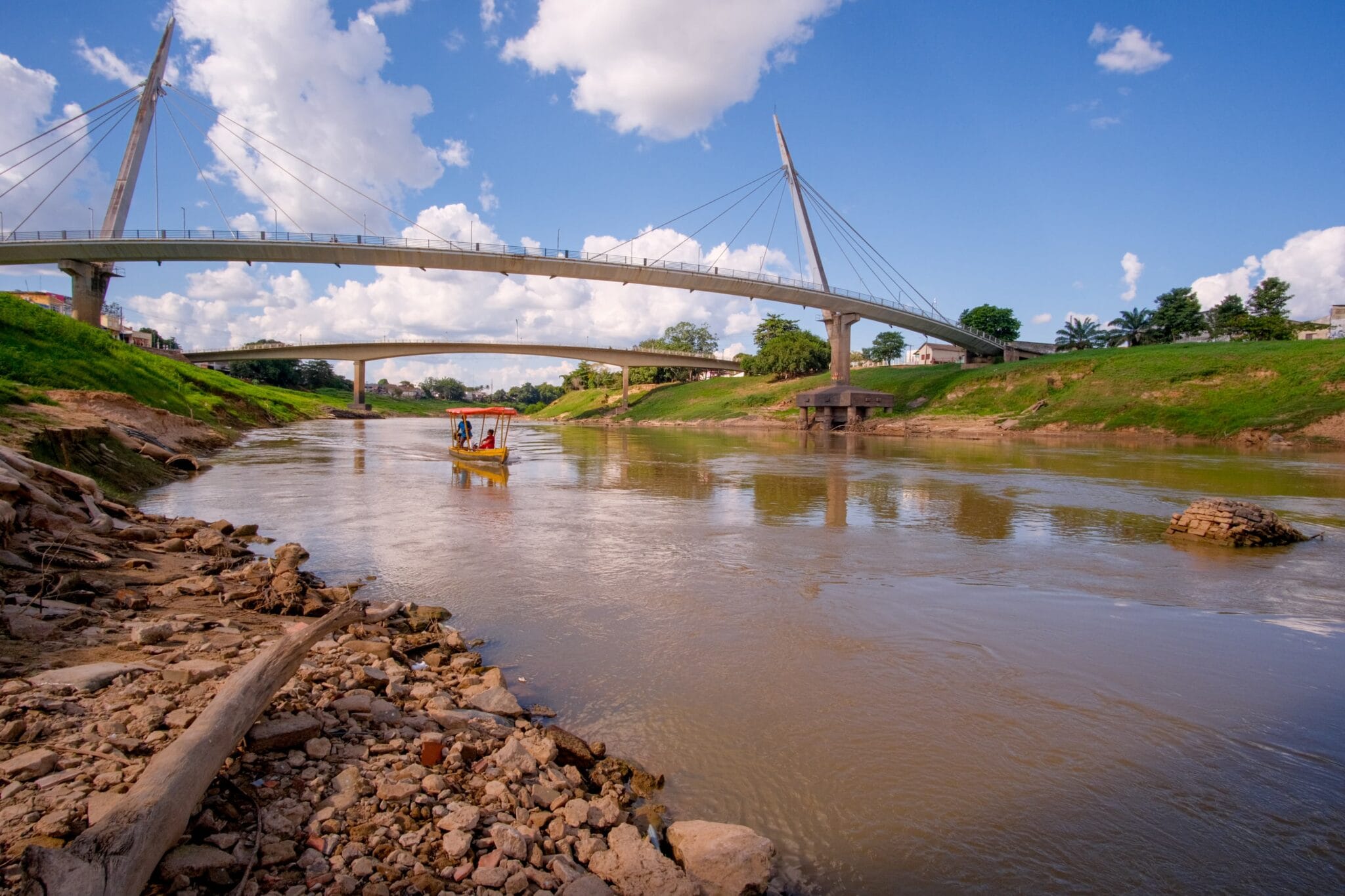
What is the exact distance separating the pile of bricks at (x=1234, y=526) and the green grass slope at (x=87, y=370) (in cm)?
2794

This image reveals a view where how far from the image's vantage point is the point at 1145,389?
55125 millimetres

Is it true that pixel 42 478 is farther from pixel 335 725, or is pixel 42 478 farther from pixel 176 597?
pixel 335 725

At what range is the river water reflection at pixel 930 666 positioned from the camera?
13.9 ft

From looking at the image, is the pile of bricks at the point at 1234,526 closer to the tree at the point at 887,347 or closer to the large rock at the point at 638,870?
the large rock at the point at 638,870

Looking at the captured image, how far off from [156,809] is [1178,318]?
111232 millimetres

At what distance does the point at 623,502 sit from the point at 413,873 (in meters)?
15.4

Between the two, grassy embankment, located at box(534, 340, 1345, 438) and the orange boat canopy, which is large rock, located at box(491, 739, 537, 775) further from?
grassy embankment, located at box(534, 340, 1345, 438)

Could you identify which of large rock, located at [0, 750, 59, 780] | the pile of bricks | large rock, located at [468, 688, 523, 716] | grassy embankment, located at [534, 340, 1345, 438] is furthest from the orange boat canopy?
grassy embankment, located at [534, 340, 1345, 438]

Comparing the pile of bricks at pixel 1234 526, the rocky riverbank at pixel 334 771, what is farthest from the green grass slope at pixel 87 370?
the pile of bricks at pixel 1234 526

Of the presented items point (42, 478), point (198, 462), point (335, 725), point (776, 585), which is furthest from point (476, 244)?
point (335, 725)

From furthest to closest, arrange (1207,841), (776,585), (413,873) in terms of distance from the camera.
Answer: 1. (776,585)
2. (1207,841)
3. (413,873)

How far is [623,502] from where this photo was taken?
1862 cm

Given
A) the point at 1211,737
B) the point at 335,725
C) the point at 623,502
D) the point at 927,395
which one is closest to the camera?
the point at 335,725

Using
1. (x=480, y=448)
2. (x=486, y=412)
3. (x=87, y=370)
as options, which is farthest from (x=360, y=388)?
(x=480, y=448)
